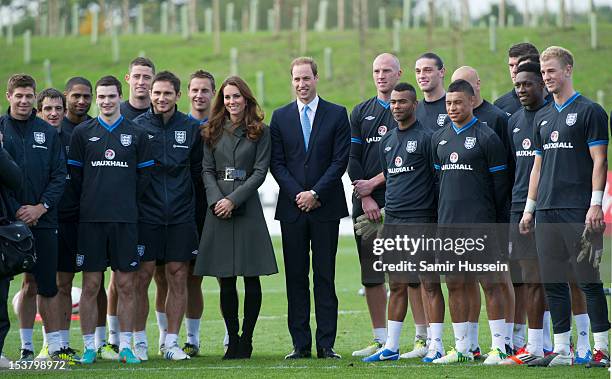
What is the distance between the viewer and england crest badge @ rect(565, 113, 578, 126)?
859 centimetres

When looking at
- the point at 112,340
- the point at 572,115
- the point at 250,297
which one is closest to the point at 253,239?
the point at 250,297

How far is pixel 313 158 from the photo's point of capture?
10062 mm

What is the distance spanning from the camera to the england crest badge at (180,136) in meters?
10.3

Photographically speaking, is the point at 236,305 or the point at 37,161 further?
the point at 236,305

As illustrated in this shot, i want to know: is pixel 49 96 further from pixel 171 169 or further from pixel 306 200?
pixel 306 200

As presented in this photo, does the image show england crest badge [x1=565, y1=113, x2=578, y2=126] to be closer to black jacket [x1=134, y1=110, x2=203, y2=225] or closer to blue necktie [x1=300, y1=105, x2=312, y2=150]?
blue necktie [x1=300, y1=105, x2=312, y2=150]

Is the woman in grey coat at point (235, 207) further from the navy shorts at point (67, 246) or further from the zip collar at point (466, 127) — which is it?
the zip collar at point (466, 127)

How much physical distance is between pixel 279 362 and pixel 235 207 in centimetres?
Answer: 143

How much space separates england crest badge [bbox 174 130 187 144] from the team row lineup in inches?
0.7

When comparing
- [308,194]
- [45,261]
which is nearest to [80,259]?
[45,261]

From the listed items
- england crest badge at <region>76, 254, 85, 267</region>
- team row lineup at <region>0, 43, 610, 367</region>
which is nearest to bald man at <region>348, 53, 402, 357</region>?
team row lineup at <region>0, 43, 610, 367</region>

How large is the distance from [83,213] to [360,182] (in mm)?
2557

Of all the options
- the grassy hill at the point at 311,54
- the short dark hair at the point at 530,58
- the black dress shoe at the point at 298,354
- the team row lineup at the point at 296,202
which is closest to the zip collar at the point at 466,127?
the team row lineup at the point at 296,202

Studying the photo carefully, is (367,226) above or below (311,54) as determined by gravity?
below
